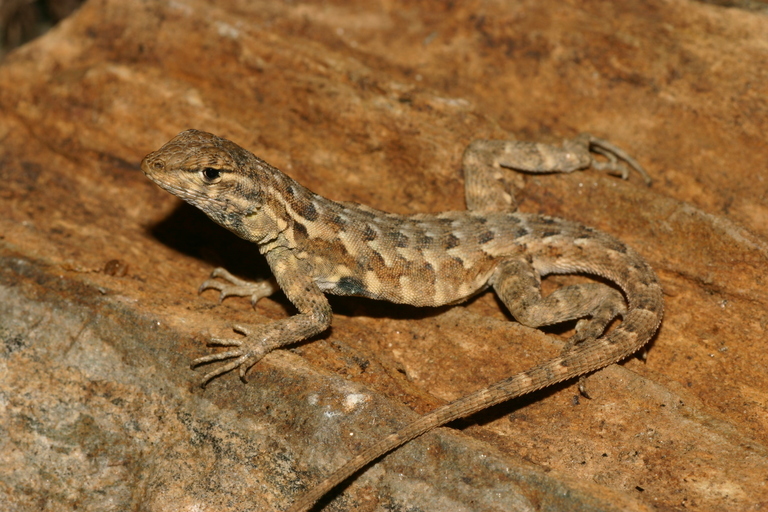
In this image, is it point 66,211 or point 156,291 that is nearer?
point 156,291

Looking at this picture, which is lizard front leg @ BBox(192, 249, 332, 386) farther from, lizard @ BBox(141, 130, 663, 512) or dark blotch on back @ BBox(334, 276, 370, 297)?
dark blotch on back @ BBox(334, 276, 370, 297)

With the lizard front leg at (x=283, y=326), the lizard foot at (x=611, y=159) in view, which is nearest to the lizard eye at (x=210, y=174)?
the lizard front leg at (x=283, y=326)

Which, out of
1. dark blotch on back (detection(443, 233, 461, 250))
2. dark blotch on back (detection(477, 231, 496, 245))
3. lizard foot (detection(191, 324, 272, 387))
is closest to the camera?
lizard foot (detection(191, 324, 272, 387))

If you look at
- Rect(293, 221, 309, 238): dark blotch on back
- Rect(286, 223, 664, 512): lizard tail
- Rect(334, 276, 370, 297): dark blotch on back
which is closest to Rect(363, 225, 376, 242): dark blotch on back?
Rect(334, 276, 370, 297): dark blotch on back

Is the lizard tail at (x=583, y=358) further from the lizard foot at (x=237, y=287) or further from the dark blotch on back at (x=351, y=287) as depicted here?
the lizard foot at (x=237, y=287)

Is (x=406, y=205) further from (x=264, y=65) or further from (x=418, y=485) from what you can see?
(x=418, y=485)

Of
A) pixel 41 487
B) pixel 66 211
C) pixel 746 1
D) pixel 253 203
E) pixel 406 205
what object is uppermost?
pixel 746 1

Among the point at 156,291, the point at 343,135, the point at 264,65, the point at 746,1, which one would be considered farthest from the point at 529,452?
the point at 746,1
